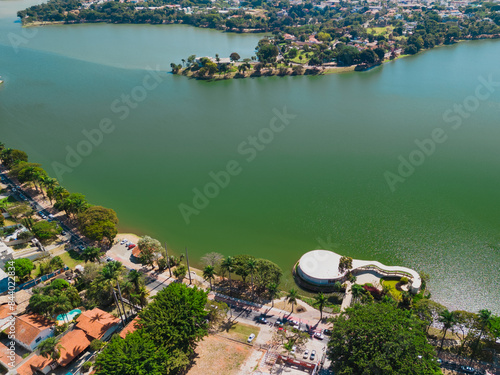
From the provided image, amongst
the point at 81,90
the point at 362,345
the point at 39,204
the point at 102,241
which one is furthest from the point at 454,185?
the point at 81,90

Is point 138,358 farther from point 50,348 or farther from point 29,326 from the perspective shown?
point 29,326

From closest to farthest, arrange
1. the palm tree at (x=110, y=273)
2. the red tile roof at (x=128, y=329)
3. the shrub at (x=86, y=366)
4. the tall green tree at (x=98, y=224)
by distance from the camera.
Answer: the shrub at (x=86, y=366) < the red tile roof at (x=128, y=329) < the palm tree at (x=110, y=273) < the tall green tree at (x=98, y=224)

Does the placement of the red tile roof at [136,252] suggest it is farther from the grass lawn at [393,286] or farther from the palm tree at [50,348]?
the grass lawn at [393,286]

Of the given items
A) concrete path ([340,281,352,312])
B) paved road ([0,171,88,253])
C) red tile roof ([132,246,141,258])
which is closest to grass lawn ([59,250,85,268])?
paved road ([0,171,88,253])

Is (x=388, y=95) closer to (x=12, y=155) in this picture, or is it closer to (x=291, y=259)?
(x=291, y=259)

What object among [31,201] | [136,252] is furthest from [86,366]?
[31,201]

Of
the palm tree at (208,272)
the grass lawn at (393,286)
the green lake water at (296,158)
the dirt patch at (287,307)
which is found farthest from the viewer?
the green lake water at (296,158)

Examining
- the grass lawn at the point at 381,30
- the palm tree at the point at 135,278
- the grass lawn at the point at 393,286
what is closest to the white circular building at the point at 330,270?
the grass lawn at the point at 393,286
